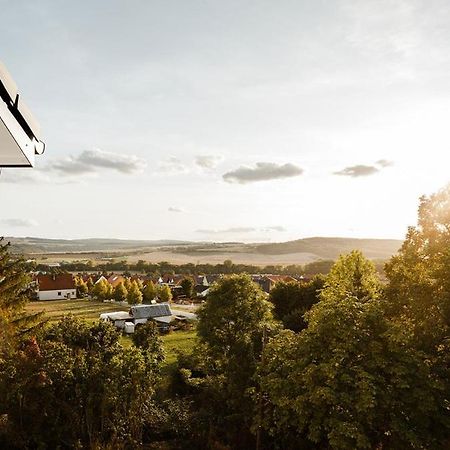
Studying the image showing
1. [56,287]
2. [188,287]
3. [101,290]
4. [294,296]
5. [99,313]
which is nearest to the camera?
[294,296]

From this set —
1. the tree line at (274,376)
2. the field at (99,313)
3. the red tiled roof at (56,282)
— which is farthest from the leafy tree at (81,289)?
the tree line at (274,376)

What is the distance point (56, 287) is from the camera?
9169cm

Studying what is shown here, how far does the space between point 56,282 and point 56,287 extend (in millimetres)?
1257

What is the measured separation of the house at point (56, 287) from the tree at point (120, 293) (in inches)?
710

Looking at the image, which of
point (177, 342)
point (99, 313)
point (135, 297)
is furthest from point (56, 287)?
point (177, 342)

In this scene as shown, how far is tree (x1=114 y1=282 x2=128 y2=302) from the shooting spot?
259ft

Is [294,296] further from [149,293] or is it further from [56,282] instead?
[56,282]

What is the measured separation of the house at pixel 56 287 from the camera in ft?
297

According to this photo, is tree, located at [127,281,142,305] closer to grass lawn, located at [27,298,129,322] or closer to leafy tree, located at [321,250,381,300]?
grass lawn, located at [27,298,129,322]

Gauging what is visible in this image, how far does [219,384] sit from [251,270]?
4466 inches

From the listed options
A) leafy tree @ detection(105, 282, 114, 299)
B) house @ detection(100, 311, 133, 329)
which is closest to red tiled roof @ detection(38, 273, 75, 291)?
leafy tree @ detection(105, 282, 114, 299)

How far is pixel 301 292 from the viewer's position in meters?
45.4

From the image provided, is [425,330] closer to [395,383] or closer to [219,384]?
[395,383]

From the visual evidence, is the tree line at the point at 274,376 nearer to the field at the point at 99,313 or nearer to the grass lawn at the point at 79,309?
the field at the point at 99,313
